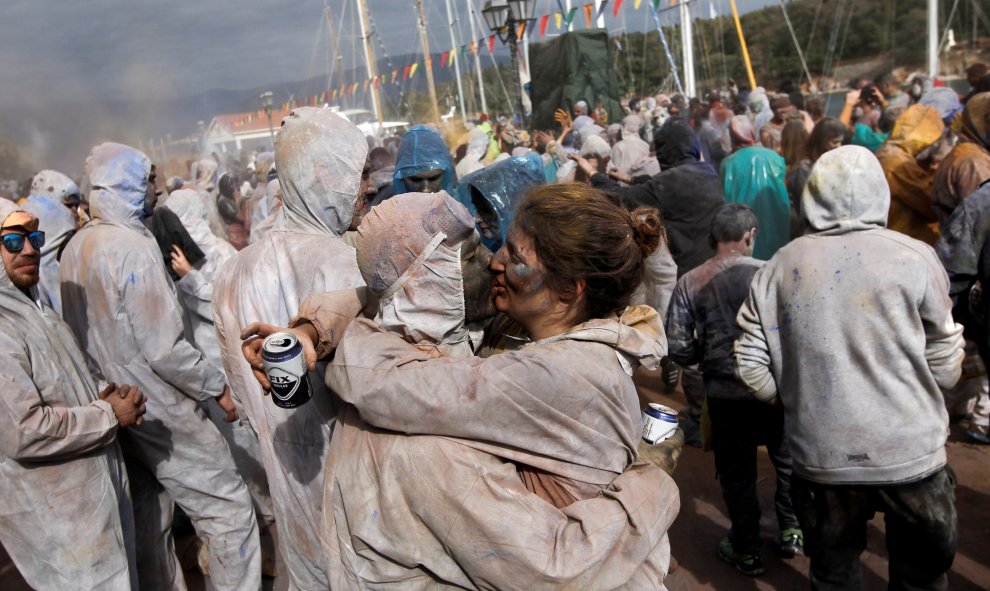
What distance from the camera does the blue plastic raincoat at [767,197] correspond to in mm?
6246

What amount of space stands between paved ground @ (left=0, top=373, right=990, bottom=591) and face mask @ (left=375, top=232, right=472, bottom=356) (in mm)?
2180

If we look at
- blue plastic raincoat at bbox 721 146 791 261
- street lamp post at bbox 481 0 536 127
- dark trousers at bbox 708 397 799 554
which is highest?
street lamp post at bbox 481 0 536 127

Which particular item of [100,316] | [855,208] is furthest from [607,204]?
[100,316]

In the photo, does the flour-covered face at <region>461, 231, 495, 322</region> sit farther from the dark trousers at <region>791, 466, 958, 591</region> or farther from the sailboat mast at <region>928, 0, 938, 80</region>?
the sailboat mast at <region>928, 0, 938, 80</region>

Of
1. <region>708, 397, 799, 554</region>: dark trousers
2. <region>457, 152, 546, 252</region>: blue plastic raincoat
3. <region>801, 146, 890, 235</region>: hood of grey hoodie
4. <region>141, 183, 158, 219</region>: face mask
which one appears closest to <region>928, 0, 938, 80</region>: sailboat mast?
<region>708, 397, 799, 554</region>: dark trousers

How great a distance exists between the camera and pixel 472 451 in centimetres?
140

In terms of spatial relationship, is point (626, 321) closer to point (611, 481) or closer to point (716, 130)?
point (611, 481)

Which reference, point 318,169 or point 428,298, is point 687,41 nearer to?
point 318,169

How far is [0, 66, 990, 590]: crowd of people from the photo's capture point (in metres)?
1.42

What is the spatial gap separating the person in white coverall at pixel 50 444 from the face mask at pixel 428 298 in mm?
1653

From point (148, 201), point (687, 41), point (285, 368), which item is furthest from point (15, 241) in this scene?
point (687, 41)

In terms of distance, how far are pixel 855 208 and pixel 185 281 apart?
13.8 feet

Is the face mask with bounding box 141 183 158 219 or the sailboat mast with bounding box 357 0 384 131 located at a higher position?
the sailboat mast with bounding box 357 0 384 131

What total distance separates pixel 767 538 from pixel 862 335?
2.13 m
